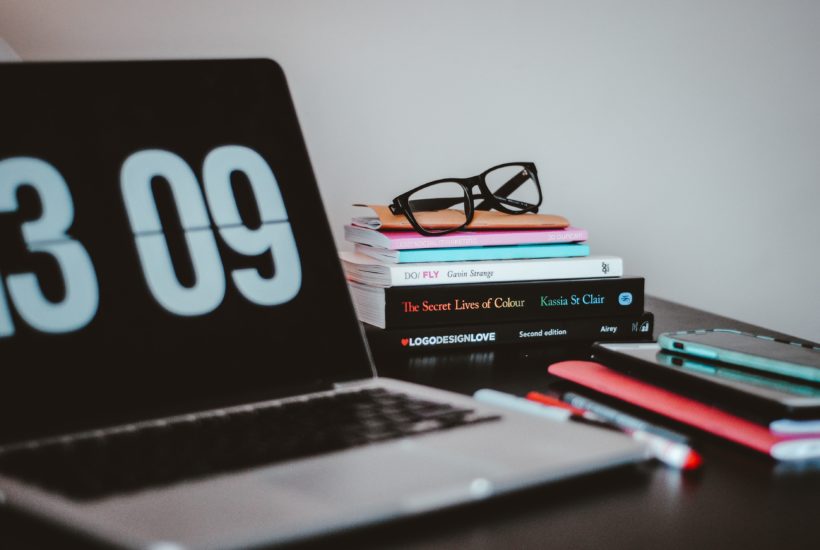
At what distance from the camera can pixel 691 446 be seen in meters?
0.60

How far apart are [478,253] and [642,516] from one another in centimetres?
51

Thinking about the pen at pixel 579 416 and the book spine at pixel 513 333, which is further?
the book spine at pixel 513 333

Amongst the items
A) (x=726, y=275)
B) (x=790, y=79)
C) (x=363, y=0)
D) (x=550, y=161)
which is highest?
(x=363, y=0)

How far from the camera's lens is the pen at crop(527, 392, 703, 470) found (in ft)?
1.82

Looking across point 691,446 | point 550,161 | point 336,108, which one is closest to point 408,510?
point 691,446

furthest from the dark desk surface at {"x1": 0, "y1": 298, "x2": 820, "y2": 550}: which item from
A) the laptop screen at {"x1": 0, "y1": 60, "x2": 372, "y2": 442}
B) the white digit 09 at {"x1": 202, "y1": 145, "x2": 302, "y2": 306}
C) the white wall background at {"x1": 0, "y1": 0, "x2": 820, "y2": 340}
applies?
the white wall background at {"x1": 0, "y1": 0, "x2": 820, "y2": 340}

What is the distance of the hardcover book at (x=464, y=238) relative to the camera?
93 cm

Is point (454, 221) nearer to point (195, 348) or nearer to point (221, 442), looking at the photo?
point (195, 348)

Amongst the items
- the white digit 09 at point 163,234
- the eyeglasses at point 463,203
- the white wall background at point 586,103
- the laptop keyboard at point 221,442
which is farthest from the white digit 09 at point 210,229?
the white wall background at point 586,103

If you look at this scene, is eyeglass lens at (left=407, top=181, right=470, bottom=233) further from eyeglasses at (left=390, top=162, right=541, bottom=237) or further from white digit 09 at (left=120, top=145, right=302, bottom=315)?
white digit 09 at (left=120, top=145, right=302, bottom=315)

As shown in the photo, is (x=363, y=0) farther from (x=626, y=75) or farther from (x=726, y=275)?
(x=726, y=275)

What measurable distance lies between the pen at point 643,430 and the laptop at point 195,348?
4cm

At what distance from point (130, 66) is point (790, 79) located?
49.7 inches

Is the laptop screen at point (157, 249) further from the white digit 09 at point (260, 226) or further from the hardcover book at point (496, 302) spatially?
the hardcover book at point (496, 302)
